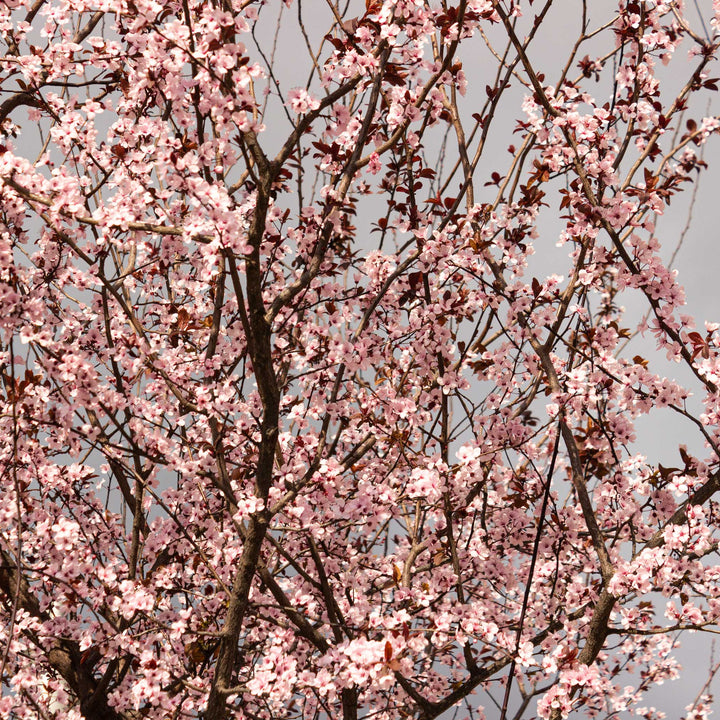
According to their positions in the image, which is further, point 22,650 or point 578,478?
point 22,650

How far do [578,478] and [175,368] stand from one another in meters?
2.42

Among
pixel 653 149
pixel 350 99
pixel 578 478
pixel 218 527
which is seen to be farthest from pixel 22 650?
pixel 653 149

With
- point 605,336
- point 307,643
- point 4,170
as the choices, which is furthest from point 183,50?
point 307,643

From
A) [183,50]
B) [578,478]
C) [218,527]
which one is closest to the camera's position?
[183,50]

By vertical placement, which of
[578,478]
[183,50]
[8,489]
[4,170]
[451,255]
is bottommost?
[8,489]

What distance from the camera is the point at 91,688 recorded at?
4.70m

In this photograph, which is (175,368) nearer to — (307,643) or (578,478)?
(307,643)

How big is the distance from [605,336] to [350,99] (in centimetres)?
205

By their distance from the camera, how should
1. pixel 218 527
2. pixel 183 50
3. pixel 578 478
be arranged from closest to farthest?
pixel 183 50 < pixel 578 478 < pixel 218 527

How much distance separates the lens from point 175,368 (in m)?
4.70

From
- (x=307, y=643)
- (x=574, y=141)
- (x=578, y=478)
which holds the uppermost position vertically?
(x=574, y=141)

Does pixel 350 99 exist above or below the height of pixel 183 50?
above

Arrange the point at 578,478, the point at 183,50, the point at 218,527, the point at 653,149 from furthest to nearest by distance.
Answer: the point at 218,527
the point at 653,149
the point at 578,478
the point at 183,50

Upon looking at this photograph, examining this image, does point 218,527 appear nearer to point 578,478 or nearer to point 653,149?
point 578,478
